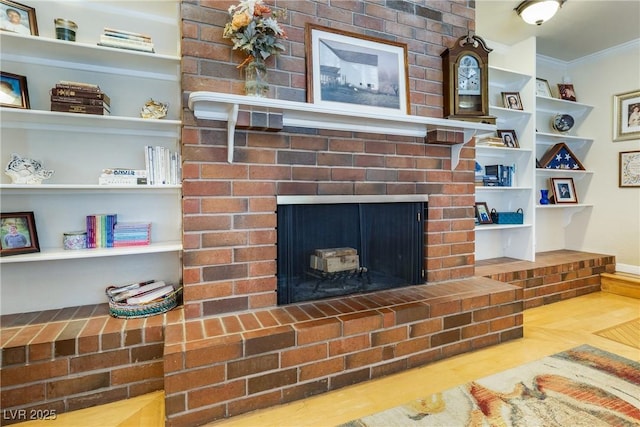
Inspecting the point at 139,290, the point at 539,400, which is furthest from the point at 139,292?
the point at 539,400

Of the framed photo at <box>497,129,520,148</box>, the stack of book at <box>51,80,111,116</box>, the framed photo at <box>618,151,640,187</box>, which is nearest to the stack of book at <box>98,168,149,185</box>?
the stack of book at <box>51,80,111,116</box>

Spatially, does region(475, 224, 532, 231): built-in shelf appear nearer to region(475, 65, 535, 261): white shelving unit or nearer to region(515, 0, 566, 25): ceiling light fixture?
region(475, 65, 535, 261): white shelving unit

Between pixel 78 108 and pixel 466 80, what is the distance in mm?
2245

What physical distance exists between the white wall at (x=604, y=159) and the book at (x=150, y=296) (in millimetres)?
3716

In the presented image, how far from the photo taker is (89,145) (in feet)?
6.06

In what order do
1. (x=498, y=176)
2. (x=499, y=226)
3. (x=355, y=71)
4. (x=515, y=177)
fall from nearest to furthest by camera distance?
(x=355, y=71), (x=499, y=226), (x=498, y=176), (x=515, y=177)

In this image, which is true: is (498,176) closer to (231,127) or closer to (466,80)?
(466,80)

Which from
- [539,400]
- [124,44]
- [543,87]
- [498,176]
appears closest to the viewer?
[539,400]

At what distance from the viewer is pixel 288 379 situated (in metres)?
1.52

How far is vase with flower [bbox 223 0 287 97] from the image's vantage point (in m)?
1.55

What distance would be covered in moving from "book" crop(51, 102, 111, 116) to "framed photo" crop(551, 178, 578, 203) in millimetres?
3886

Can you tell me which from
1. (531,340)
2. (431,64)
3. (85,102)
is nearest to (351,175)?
(431,64)

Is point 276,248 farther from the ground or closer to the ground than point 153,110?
closer to the ground

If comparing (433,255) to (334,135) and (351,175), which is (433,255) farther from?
(334,135)
